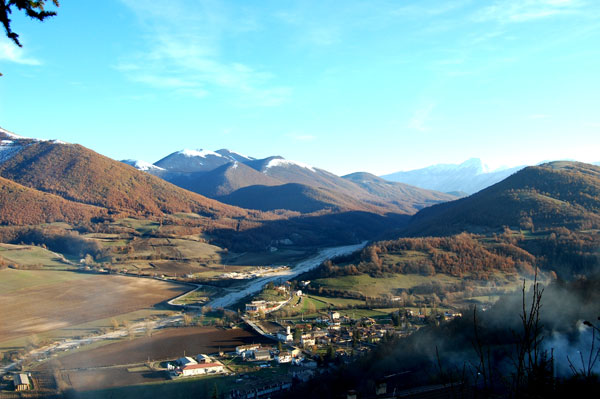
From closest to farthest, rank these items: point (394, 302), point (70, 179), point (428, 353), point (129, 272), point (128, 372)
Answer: point (428, 353) → point (128, 372) → point (394, 302) → point (129, 272) → point (70, 179)

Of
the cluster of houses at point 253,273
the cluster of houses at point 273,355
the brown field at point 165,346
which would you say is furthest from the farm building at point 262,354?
the cluster of houses at point 253,273

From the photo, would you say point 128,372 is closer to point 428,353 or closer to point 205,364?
point 205,364

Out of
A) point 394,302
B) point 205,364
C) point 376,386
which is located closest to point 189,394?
point 205,364

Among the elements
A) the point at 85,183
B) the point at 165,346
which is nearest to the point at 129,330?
the point at 165,346

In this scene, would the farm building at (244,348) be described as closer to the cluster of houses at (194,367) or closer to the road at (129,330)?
the cluster of houses at (194,367)

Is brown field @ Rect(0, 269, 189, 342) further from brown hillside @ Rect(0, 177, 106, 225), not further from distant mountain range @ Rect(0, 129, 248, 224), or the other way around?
distant mountain range @ Rect(0, 129, 248, 224)

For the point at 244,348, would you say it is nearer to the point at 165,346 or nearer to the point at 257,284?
the point at 165,346

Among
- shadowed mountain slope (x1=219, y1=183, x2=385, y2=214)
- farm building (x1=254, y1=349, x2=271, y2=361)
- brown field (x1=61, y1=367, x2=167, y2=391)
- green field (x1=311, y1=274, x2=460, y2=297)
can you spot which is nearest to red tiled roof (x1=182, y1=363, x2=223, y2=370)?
brown field (x1=61, y1=367, x2=167, y2=391)
